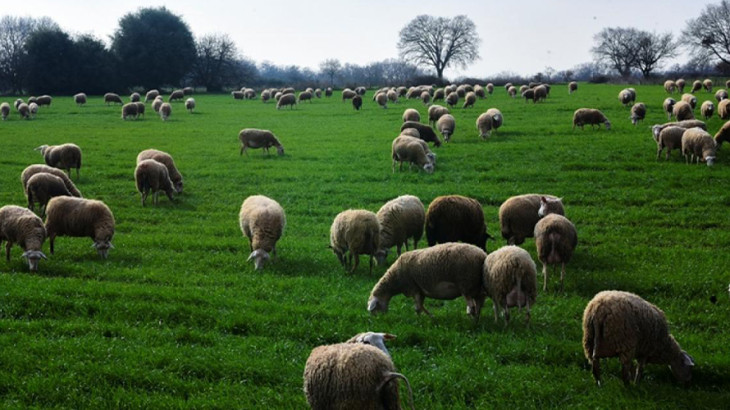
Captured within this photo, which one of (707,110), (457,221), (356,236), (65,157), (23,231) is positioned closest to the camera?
(356,236)

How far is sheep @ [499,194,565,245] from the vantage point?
1229cm

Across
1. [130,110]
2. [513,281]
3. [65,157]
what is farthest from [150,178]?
[130,110]

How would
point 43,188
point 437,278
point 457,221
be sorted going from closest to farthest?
point 437,278, point 457,221, point 43,188

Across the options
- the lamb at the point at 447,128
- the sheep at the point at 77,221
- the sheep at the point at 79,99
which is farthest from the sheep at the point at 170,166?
the sheep at the point at 79,99

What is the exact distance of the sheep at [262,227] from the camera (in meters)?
11.7

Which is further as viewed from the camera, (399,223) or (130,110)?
(130,110)

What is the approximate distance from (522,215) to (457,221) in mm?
1472

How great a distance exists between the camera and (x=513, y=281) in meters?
8.16

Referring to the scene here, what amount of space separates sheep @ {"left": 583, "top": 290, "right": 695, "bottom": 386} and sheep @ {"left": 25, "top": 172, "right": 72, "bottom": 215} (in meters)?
14.3

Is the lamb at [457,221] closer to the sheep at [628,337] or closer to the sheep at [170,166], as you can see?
the sheep at [628,337]

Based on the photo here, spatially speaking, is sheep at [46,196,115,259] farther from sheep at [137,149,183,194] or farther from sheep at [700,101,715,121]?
sheep at [700,101,715,121]

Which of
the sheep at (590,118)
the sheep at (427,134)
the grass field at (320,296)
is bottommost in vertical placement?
the grass field at (320,296)

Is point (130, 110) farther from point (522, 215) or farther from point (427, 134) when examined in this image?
point (522, 215)

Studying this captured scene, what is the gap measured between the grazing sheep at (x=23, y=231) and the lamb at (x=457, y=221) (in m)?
7.91
